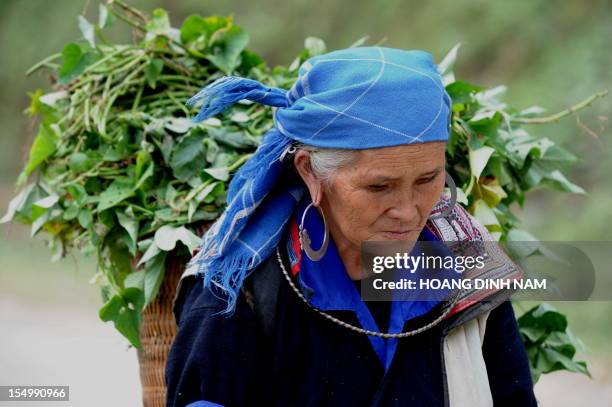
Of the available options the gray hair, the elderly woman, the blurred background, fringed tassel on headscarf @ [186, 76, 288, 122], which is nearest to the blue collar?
the elderly woman

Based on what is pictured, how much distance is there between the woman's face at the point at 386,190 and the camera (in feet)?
6.52

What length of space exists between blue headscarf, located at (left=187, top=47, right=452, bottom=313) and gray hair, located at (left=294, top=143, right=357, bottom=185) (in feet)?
0.07

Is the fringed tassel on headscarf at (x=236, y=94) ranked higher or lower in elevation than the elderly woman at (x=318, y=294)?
higher

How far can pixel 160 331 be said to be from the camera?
8.63ft

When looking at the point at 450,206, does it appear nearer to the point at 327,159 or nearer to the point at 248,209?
the point at 327,159

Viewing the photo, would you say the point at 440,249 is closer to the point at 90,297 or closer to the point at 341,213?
the point at 341,213

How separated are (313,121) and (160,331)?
91 centimetres

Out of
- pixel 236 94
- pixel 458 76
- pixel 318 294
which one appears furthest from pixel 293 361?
pixel 458 76

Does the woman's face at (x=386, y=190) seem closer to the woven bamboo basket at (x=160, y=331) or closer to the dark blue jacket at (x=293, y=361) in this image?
Result: the dark blue jacket at (x=293, y=361)

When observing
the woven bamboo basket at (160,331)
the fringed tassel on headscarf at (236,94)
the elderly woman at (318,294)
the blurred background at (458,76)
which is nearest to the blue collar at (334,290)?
the elderly woman at (318,294)

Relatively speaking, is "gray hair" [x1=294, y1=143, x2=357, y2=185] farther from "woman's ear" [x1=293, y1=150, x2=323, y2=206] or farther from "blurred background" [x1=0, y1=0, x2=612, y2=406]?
"blurred background" [x1=0, y1=0, x2=612, y2=406]

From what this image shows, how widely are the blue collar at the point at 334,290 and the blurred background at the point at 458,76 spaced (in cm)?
246

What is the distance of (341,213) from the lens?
2.10 metres

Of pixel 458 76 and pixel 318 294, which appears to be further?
pixel 458 76
